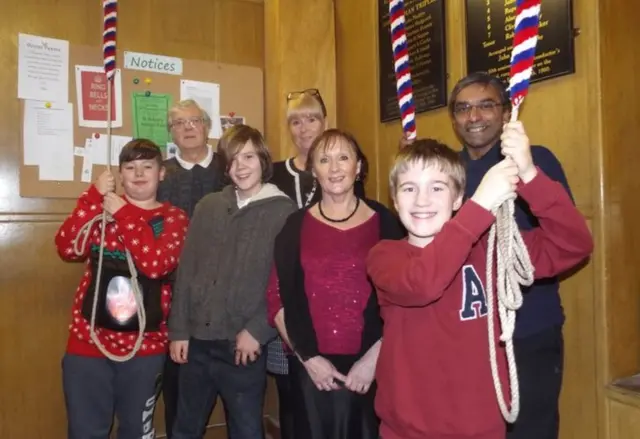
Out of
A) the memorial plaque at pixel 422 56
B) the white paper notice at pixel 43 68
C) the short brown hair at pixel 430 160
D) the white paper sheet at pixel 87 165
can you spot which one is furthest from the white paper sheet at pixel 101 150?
the short brown hair at pixel 430 160

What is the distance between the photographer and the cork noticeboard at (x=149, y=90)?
107 inches

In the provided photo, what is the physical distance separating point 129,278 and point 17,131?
1055 mm

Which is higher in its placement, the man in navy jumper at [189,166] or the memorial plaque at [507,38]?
the memorial plaque at [507,38]

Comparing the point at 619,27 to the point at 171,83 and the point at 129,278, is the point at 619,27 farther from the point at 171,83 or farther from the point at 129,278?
the point at 171,83

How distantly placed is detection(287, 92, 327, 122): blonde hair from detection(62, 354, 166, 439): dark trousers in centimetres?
108

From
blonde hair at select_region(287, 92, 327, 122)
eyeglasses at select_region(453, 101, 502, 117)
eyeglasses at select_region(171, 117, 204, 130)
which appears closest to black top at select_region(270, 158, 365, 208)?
blonde hair at select_region(287, 92, 327, 122)

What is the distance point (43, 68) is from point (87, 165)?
47 cm

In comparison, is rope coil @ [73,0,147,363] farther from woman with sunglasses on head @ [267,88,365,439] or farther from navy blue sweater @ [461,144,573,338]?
navy blue sweater @ [461,144,573,338]

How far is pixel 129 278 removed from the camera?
2.12 m

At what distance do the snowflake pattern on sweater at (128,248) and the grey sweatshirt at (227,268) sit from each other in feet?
0.24

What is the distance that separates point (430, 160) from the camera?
4.43ft

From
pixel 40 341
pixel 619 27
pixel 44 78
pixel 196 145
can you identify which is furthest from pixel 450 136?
pixel 40 341

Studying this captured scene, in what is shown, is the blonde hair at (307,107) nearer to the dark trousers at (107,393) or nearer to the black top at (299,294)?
the black top at (299,294)

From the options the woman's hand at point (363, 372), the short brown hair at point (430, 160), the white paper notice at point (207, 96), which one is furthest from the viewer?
the white paper notice at point (207, 96)
